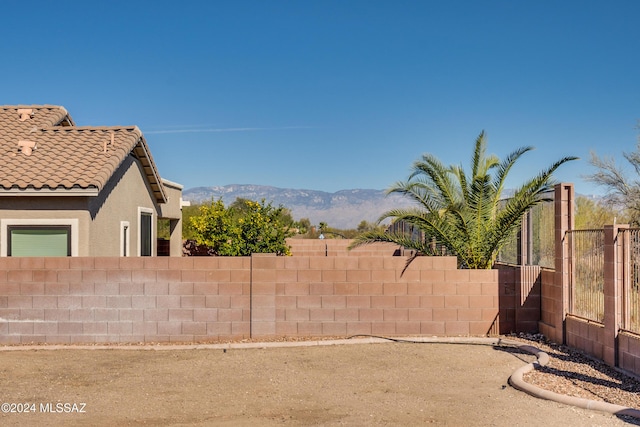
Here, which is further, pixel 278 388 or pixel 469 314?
pixel 469 314

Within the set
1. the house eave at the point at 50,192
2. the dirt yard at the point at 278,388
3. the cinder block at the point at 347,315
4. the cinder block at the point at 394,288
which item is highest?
the house eave at the point at 50,192

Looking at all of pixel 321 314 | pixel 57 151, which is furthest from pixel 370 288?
pixel 57 151

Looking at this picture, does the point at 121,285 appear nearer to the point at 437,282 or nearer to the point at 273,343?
the point at 273,343

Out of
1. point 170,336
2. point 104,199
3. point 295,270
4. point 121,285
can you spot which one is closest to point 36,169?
point 104,199

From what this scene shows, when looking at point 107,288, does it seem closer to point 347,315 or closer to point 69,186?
point 69,186

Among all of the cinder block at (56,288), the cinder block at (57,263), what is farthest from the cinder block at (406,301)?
the cinder block at (56,288)

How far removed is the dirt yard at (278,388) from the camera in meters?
8.59

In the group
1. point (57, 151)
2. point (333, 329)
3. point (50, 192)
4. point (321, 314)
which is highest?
point (57, 151)

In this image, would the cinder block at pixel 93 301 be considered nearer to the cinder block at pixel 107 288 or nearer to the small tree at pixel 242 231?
the cinder block at pixel 107 288

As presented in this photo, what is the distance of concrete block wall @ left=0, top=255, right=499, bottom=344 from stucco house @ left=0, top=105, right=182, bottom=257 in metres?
1.60

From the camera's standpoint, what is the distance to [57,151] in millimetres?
17344

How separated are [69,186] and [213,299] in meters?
4.01

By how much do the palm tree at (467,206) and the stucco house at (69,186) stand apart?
19.3ft

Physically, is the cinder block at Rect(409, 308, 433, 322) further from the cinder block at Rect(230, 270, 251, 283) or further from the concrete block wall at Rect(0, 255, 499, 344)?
the cinder block at Rect(230, 270, 251, 283)
